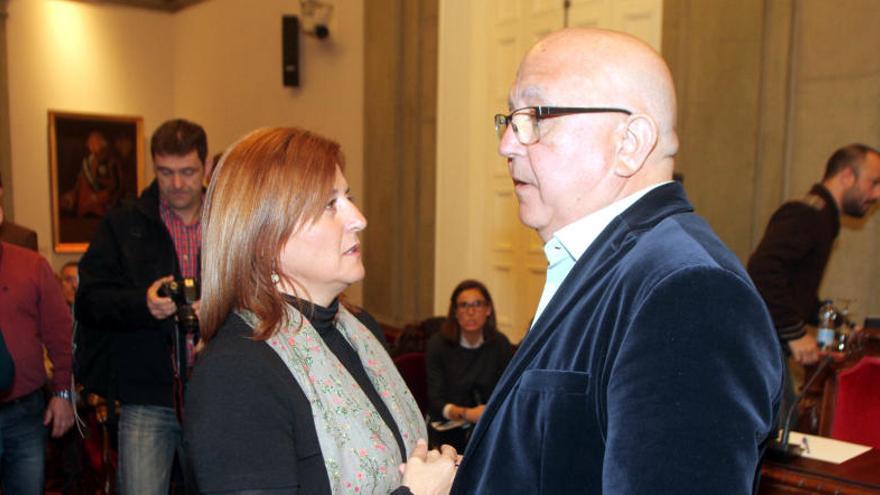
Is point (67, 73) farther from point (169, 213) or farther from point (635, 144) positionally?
point (635, 144)

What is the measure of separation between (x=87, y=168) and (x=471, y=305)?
735 centimetres

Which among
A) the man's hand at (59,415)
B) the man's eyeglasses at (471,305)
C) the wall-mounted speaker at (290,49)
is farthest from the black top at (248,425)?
the wall-mounted speaker at (290,49)

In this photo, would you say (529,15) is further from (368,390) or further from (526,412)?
(526,412)

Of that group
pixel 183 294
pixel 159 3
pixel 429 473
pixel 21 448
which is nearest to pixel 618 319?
pixel 429 473

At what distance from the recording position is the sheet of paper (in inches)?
102

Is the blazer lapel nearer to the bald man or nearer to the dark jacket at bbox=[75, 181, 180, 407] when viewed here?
the bald man

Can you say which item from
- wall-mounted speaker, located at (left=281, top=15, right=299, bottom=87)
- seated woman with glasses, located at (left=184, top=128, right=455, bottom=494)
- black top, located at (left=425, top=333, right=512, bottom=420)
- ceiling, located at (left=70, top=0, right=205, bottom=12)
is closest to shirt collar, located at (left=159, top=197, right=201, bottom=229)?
seated woman with glasses, located at (left=184, top=128, right=455, bottom=494)

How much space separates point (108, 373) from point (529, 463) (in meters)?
2.29

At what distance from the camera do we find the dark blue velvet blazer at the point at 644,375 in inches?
35.2

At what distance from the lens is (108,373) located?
2.87m

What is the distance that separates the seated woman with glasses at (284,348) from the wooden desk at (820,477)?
4.57ft

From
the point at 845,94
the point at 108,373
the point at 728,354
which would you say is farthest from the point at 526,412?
the point at 845,94

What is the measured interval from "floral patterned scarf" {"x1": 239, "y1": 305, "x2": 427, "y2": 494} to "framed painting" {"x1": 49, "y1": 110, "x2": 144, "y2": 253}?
8.98 m

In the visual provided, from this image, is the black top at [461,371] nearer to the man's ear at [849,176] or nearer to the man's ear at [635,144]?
the man's ear at [849,176]
